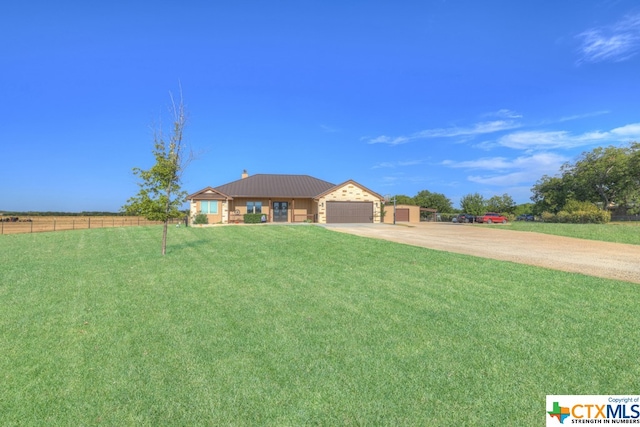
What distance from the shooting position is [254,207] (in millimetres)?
35188

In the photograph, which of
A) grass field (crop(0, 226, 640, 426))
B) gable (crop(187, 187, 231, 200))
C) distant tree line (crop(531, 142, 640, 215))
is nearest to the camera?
grass field (crop(0, 226, 640, 426))

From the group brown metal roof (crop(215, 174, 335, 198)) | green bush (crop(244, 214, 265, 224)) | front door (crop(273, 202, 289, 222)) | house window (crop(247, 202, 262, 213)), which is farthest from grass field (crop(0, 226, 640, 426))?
front door (crop(273, 202, 289, 222))

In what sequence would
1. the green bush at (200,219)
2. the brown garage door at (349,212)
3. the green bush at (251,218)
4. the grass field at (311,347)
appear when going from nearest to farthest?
the grass field at (311,347) → the green bush at (200,219) → the green bush at (251,218) → the brown garage door at (349,212)

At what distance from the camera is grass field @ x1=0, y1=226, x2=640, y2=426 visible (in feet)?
10.2

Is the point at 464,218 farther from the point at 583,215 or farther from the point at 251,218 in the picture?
the point at 251,218

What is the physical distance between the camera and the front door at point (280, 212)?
35.7 meters

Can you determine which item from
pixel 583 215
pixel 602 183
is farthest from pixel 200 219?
pixel 602 183

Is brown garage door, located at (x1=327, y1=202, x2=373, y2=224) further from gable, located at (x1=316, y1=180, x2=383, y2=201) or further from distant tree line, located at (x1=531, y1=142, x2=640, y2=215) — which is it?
distant tree line, located at (x1=531, y1=142, x2=640, y2=215)

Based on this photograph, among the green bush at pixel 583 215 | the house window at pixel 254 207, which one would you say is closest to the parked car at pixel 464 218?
the green bush at pixel 583 215

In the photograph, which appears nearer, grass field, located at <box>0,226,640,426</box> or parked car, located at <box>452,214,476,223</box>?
grass field, located at <box>0,226,640,426</box>

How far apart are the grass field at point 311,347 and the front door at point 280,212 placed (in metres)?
27.1

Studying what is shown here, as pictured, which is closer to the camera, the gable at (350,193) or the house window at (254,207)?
the gable at (350,193)

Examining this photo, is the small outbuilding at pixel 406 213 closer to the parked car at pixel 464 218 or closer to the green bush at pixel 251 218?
A: the parked car at pixel 464 218

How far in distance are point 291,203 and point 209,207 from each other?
27.3 ft
